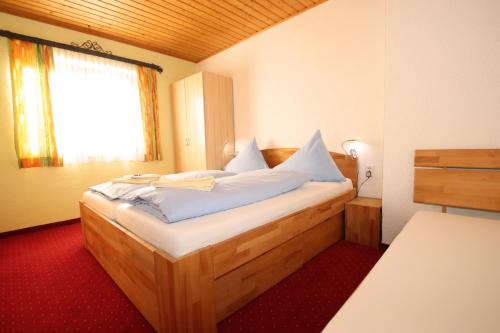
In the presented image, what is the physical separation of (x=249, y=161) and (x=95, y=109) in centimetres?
227

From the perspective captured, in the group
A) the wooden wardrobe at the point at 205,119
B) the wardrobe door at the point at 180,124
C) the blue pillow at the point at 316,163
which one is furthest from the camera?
the wardrobe door at the point at 180,124

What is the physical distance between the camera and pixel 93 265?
80.0 inches

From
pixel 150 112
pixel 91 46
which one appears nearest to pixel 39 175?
pixel 150 112

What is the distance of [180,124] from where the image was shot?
4.06m

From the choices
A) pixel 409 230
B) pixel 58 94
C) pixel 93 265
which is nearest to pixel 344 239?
pixel 409 230

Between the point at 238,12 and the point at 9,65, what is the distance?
2.74 meters

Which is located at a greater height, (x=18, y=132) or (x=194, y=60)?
(x=194, y=60)

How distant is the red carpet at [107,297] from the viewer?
1320mm

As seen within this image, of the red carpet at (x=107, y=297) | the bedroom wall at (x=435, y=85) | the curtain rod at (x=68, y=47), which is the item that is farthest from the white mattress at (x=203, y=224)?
the curtain rod at (x=68, y=47)

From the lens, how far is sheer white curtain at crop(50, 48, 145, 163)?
3066 millimetres

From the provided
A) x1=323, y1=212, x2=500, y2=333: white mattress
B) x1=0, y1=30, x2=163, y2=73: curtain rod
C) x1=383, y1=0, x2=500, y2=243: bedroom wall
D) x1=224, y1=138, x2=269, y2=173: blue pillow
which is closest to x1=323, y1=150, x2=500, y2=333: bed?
x1=323, y1=212, x2=500, y2=333: white mattress

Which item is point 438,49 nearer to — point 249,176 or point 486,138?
point 486,138

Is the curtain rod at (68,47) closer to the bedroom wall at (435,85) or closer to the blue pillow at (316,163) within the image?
the blue pillow at (316,163)

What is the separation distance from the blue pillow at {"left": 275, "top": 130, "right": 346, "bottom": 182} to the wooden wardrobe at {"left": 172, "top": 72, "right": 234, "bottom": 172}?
1.47m
